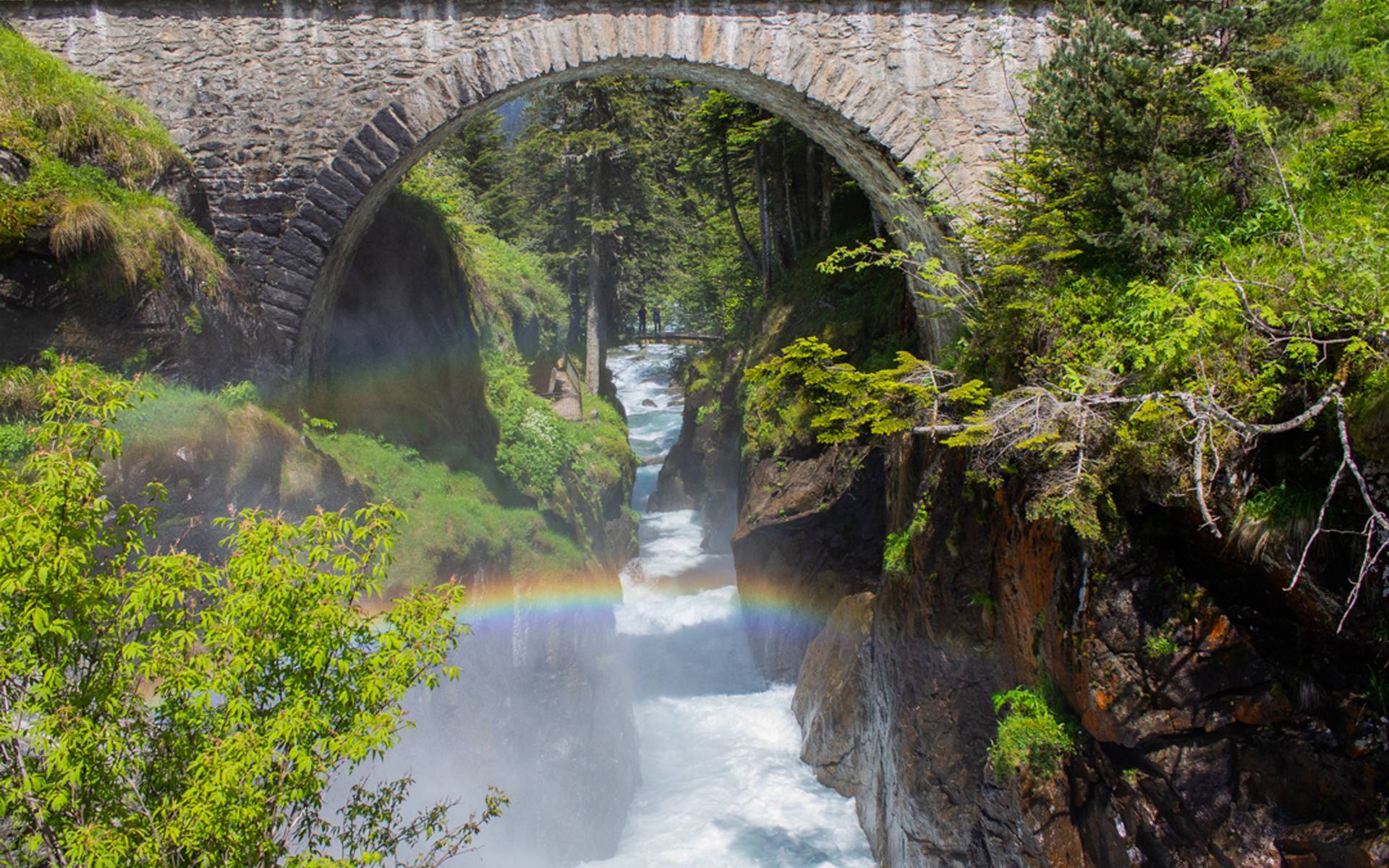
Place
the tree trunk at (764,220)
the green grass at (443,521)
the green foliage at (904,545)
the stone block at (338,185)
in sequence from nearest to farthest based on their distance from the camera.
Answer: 1. the green foliage at (904,545)
2. the stone block at (338,185)
3. the green grass at (443,521)
4. the tree trunk at (764,220)

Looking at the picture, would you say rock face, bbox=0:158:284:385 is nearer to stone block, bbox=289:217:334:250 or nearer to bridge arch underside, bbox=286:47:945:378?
bridge arch underside, bbox=286:47:945:378

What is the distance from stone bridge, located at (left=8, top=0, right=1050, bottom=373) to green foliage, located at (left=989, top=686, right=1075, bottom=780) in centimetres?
560

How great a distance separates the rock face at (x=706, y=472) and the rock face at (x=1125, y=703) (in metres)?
9.75

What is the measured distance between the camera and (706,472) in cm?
1931

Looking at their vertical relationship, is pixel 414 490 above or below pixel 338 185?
below

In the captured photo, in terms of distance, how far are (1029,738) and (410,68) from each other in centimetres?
907

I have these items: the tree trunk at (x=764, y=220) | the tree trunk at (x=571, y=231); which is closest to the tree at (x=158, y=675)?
the tree trunk at (x=764, y=220)

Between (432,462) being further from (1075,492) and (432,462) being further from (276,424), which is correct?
(1075,492)

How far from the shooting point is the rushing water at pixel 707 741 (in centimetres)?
1023

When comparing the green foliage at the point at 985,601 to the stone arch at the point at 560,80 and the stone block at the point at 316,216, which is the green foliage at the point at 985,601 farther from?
the stone block at the point at 316,216

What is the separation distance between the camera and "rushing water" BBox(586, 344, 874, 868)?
10.2m

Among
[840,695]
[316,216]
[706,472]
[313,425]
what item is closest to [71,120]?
[316,216]

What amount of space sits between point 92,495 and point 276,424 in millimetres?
6135

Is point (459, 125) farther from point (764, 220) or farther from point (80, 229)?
point (764, 220)
